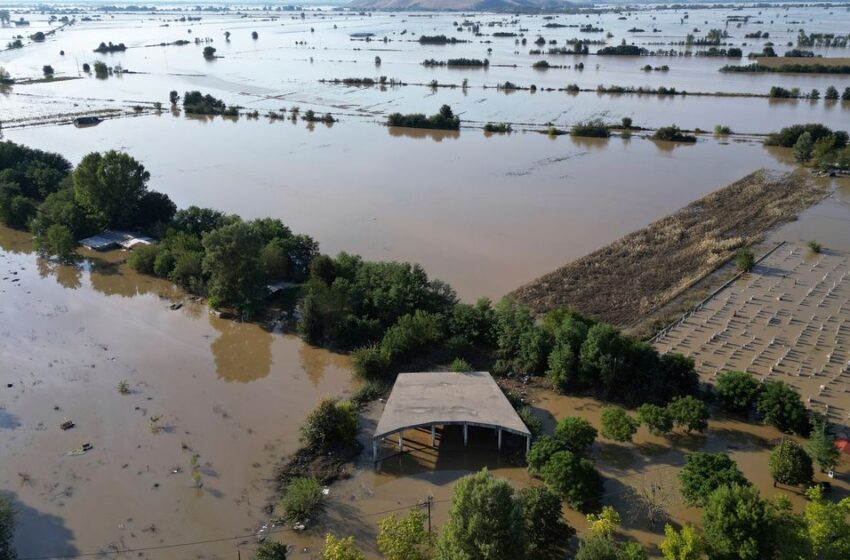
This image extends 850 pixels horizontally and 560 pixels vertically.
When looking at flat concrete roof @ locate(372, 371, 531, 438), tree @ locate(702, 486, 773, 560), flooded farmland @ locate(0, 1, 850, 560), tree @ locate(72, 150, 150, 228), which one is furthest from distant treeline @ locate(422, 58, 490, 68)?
tree @ locate(702, 486, 773, 560)

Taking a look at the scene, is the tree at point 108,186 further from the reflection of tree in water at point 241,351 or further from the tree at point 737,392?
the tree at point 737,392

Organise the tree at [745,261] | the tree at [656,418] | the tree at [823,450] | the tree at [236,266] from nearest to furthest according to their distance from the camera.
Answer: the tree at [823,450] < the tree at [656,418] < the tree at [236,266] < the tree at [745,261]

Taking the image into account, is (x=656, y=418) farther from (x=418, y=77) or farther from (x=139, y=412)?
(x=418, y=77)

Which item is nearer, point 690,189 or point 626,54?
point 690,189

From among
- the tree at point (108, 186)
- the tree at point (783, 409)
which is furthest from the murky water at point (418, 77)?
the tree at point (783, 409)

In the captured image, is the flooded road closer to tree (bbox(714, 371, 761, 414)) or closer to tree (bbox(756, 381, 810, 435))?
tree (bbox(714, 371, 761, 414))

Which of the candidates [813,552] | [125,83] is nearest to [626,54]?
[125,83]

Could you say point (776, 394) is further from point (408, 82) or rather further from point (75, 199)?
point (408, 82)
